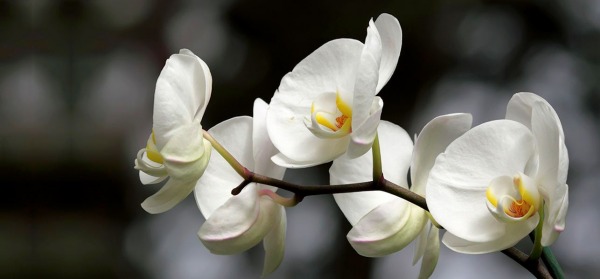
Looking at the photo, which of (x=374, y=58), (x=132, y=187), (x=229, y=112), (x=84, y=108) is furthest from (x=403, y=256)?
(x=374, y=58)

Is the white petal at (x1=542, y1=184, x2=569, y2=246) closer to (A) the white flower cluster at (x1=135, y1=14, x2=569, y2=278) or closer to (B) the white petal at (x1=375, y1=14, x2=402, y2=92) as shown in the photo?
(A) the white flower cluster at (x1=135, y1=14, x2=569, y2=278)

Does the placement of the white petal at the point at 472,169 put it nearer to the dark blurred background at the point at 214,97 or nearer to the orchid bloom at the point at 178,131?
the orchid bloom at the point at 178,131

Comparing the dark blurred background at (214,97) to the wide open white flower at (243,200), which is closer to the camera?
the wide open white flower at (243,200)

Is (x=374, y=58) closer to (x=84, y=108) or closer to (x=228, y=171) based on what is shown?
(x=228, y=171)

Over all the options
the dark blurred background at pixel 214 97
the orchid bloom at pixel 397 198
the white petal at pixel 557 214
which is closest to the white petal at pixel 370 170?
the orchid bloom at pixel 397 198

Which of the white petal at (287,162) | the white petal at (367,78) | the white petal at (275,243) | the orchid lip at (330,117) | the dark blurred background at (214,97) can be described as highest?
the white petal at (367,78)

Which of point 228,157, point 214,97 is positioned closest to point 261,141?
point 228,157
